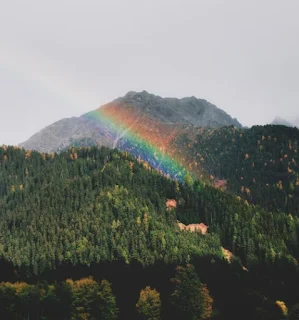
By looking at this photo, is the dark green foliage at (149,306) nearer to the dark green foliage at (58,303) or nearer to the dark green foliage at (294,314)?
the dark green foliage at (58,303)

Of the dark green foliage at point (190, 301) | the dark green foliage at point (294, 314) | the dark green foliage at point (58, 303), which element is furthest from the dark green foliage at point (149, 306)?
the dark green foliage at point (294, 314)

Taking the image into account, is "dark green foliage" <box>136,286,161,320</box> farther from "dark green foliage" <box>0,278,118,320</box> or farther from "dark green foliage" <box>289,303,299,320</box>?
"dark green foliage" <box>289,303,299,320</box>

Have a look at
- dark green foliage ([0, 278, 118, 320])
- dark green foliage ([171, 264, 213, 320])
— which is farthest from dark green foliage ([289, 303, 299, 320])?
dark green foliage ([0, 278, 118, 320])

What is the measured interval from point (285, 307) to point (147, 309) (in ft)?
181

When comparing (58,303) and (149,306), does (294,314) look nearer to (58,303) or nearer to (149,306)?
(149,306)

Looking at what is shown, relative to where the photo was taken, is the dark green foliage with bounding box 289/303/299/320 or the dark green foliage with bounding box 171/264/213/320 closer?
Answer: the dark green foliage with bounding box 289/303/299/320

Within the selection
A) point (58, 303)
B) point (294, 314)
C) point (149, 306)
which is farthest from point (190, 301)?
point (58, 303)

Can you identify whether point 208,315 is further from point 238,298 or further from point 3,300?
point 3,300

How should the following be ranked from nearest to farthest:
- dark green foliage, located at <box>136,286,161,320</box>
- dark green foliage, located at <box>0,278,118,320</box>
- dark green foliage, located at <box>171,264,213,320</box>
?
dark green foliage, located at <box>0,278,118,320</box>
dark green foliage, located at <box>136,286,161,320</box>
dark green foliage, located at <box>171,264,213,320</box>

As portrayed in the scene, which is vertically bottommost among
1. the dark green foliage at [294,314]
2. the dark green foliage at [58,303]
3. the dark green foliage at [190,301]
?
the dark green foliage at [294,314]

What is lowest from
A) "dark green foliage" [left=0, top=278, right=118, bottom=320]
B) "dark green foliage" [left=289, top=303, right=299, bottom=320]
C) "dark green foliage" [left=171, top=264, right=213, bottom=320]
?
"dark green foliage" [left=289, top=303, right=299, bottom=320]

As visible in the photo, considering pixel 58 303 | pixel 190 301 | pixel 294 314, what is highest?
pixel 58 303

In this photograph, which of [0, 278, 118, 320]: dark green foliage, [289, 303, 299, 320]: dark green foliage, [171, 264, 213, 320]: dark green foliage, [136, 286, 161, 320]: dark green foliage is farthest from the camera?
[171, 264, 213, 320]: dark green foliage

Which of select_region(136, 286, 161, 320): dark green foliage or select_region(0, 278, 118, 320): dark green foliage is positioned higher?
select_region(0, 278, 118, 320): dark green foliage
